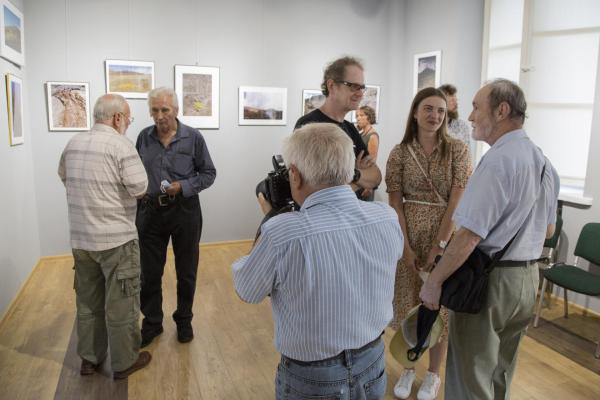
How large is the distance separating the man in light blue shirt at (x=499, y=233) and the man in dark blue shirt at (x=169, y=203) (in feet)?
5.85

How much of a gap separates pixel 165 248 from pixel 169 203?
0.35 metres

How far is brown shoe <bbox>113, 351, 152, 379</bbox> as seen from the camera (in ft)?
8.87

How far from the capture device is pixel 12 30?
153 inches

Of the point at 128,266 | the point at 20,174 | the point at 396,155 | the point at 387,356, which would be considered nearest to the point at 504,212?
the point at 396,155

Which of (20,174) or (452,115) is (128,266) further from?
(452,115)

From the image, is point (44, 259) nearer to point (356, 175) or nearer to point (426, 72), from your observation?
point (356, 175)

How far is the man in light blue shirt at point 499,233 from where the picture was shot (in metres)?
1.64

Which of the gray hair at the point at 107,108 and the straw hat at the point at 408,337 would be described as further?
the gray hair at the point at 107,108

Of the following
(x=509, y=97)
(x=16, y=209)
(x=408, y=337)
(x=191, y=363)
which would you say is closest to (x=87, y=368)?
(x=191, y=363)

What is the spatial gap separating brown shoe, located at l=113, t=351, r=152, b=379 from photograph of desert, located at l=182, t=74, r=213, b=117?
10.0 ft

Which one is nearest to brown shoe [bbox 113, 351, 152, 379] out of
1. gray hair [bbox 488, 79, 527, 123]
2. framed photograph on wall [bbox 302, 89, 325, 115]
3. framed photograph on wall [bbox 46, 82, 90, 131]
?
gray hair [bbox 488, 79, 527, 123]

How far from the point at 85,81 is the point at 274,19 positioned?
230 cm

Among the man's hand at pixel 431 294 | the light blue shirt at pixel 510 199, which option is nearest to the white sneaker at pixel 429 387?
the man's hand at pixel 431 294

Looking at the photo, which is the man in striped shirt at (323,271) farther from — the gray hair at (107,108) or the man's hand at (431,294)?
the gray hair at (107,108)
